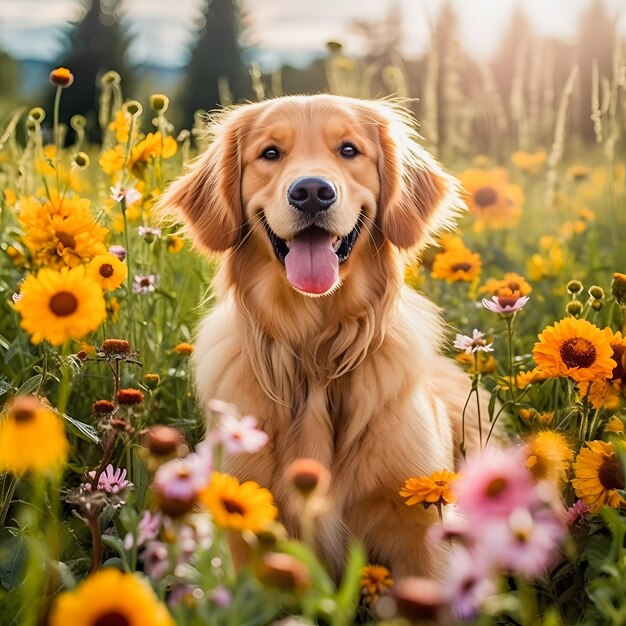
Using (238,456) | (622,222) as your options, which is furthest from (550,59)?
(238,456)

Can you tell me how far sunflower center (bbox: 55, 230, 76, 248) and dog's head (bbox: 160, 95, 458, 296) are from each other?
25.6 inches

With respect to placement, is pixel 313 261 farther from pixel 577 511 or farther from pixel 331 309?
pixel 577 511

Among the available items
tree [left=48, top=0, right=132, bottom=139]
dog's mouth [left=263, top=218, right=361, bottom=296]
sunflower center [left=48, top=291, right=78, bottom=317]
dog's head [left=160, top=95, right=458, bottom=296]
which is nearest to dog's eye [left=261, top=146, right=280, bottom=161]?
dog's head [left=160, top=95, right=458, bottom=296]

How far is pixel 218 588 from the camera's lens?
3.88 feet

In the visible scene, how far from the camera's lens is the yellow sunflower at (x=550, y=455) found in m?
1.74

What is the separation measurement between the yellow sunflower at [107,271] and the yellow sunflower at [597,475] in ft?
4.05

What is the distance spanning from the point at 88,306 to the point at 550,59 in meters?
4.89

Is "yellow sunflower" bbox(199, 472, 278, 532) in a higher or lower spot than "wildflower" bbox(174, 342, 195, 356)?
higher

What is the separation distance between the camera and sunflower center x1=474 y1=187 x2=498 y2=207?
455cm

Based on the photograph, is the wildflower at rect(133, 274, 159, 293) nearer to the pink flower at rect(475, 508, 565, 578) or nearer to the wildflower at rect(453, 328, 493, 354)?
the wildflower at rect(453, 328, 493, 354)

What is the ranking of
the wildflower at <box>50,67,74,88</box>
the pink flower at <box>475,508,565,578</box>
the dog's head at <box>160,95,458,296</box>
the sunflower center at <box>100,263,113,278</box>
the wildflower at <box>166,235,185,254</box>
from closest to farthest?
1. the pink flower at <box>475,508,565,578</box>
2. the sunflower center at <box>100,263,113,278</box>
3. the dog's head at <box>160,95,458,296</box>
4. the wildflower at <box>50,67,74,88</box>
5. the wildflower at <box>166,235,185,254</box>

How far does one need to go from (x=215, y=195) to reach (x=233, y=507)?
191 cm

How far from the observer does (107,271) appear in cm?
218

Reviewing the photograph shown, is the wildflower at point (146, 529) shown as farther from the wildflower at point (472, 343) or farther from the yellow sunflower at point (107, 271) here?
the wildflower at point (472, 343)
